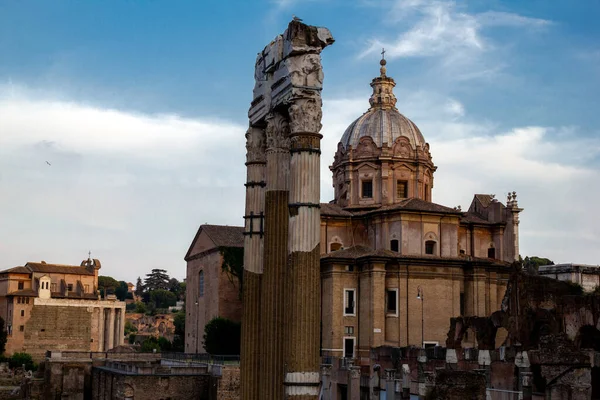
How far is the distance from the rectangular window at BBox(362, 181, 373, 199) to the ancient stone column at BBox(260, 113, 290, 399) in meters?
29.8

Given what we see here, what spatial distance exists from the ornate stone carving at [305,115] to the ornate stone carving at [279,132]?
1036mm

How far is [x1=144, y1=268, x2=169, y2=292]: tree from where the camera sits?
163125 millimetres

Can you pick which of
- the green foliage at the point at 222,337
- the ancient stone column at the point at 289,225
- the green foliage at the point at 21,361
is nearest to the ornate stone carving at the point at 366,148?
the green foliage at the point at 222,337

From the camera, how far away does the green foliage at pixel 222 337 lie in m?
46.1

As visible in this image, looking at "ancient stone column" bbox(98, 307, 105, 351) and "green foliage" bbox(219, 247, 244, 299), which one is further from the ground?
"green foliage" bbox(219, 247, 244, 299)

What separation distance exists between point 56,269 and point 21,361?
15001 millimetres

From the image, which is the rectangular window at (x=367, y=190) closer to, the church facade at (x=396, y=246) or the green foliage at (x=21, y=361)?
the church facade at (x=396, y=246)

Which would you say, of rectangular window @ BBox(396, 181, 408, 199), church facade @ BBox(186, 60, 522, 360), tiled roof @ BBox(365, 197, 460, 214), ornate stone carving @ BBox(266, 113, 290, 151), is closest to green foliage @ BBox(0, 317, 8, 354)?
church facade @ BBox(186, 60, 522, 360)

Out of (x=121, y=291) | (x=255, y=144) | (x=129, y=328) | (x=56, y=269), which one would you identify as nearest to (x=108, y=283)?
(x=121, y=291)

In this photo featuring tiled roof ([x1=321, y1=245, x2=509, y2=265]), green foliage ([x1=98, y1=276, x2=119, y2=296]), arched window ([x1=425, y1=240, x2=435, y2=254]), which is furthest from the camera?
green foliage ([x1=98, y1=276, x2=119, y2=296])

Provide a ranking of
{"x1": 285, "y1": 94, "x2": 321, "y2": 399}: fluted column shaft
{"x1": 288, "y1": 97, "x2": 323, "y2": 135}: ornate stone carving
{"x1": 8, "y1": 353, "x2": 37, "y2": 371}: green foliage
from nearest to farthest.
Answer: {"x1": 285, "y1": 94, "x2": 321, "y2": 399}: fluted column shaft, {"x1": 288, "y1": 97, "x2": 323, "y2": 135}: ornate stone carving, {"x1": 8, "y1": 353, "x2": 37, "y2": 371}: green foliage

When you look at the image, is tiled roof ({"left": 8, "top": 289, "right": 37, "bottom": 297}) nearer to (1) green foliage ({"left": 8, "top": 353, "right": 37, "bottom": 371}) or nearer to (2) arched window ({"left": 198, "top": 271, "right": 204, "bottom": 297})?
(1) green foliage ({"left": 8, "top": 353, "right": 37, "bottom": 371})

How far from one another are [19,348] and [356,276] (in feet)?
121

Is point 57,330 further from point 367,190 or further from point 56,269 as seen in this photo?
point 367,190
